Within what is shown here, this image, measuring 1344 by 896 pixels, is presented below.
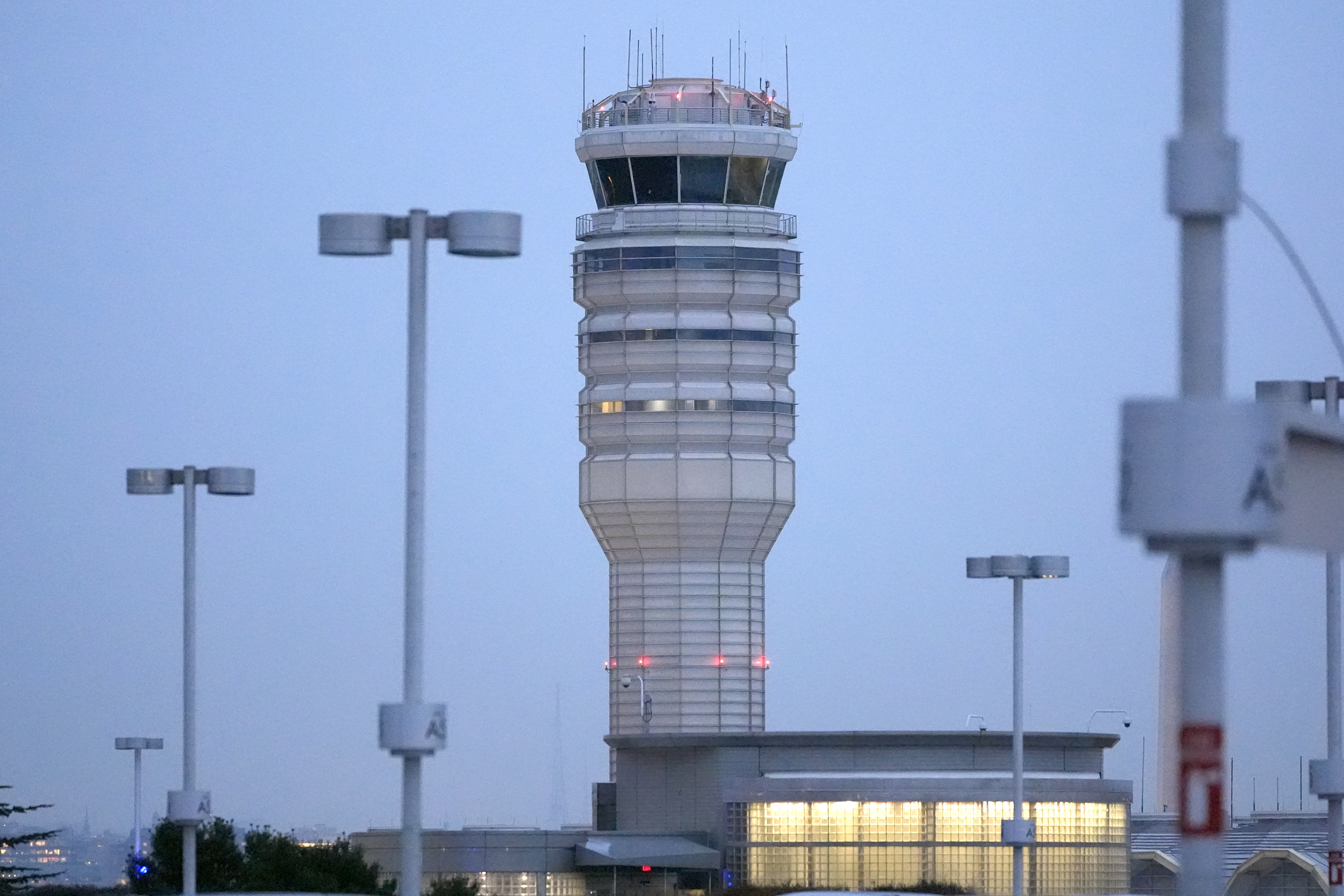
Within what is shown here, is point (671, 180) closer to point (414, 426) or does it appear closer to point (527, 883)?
point (527, 883)

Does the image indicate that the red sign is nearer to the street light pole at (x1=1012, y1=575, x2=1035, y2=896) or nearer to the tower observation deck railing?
the street light pole at (x1=1012, y1=575, x2=1035, y2=896)

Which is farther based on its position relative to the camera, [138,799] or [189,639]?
[138,799]

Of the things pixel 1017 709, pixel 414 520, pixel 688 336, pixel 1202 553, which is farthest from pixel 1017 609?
pixel 688 336

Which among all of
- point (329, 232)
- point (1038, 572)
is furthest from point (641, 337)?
point (329, 232)

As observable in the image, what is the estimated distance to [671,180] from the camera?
137 metres

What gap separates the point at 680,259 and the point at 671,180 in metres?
4.57

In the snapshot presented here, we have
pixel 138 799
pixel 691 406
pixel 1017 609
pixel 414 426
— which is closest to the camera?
pixel 414 426

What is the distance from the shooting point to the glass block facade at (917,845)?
104 m

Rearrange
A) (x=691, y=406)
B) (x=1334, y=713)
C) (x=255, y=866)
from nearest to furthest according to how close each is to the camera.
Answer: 1. (x=1334, y=713)
2. (x=255, y=866)
3. (x=691, y=406)

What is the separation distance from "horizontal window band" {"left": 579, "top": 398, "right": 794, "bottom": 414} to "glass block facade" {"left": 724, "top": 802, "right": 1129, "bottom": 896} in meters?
34.9

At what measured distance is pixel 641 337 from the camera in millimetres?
136625

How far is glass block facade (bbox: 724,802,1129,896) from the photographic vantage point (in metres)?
104

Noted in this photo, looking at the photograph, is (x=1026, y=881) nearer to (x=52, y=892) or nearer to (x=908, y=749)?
(x=908, y=749)

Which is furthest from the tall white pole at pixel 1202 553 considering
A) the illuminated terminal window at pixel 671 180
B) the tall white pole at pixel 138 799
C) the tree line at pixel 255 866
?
the illuminated terminal window at pixel 671 180
